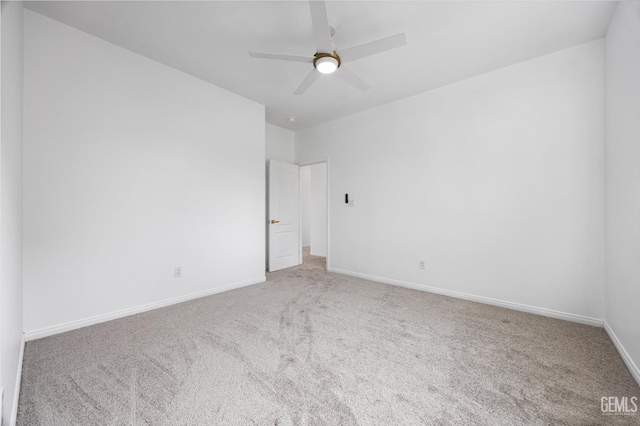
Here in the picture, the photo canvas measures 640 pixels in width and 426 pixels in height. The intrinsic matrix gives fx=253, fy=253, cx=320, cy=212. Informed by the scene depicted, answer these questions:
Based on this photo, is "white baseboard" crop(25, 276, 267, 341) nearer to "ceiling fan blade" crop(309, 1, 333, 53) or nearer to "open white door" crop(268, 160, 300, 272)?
"open white door" crop(268, 160, 300, 272)

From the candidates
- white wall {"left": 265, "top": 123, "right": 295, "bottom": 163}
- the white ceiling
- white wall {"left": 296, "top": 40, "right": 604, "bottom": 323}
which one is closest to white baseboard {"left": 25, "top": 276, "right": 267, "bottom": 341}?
white wall {"left": 296, "top": 40, "right": 604, "bottom": 323}

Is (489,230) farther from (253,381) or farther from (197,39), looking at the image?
(197,39)

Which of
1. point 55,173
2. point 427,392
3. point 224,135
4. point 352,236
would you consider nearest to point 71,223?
point 55,173

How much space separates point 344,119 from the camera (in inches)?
170

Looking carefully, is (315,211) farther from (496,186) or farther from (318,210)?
(496,186)

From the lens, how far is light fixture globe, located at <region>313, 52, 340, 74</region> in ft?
6.64

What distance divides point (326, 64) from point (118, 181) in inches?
90.4

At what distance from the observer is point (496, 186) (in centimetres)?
289

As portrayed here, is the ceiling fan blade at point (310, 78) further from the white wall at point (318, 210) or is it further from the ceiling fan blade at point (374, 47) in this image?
the white wall at point (318, 210)

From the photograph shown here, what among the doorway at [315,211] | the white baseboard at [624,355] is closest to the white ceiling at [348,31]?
the white baseboard at [624,355]

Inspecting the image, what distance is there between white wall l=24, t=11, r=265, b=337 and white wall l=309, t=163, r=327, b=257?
3.05 metres

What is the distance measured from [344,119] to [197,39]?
8.12ft

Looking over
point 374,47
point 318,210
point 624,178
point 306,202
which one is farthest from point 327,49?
point 306,202

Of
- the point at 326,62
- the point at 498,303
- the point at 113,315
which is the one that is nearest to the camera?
the point at 326,62
